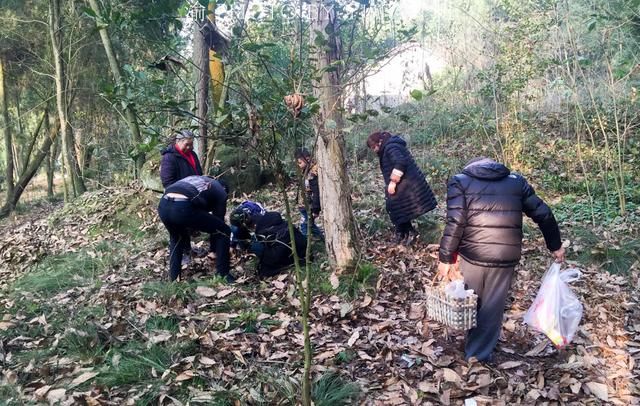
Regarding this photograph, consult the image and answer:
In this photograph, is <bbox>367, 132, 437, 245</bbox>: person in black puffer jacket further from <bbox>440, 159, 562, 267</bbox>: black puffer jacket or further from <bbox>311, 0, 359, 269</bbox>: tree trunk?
<bbox>440, 159, 562, 267</bbox>: black puffer jacket

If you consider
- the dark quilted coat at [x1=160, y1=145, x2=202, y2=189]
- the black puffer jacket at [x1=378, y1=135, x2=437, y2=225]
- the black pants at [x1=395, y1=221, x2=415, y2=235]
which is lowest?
the black pants at [x1=395, y1=221, x2=415, y2=235]

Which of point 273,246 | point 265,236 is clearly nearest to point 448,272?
point 273,246

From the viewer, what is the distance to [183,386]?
3227 mm

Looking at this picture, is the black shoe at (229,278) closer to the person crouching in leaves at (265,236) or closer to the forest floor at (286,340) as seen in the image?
the forest floor at (286,340)

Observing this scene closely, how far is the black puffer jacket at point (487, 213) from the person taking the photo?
3.36 metres

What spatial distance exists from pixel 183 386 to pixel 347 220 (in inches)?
89.4

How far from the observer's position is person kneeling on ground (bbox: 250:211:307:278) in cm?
522

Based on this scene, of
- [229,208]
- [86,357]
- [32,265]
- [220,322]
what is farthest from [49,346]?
[229,208]

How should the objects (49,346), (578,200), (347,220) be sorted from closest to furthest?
(49,346) → (347,220) → (578,200)

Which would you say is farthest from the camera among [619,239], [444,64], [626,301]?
[444,64]

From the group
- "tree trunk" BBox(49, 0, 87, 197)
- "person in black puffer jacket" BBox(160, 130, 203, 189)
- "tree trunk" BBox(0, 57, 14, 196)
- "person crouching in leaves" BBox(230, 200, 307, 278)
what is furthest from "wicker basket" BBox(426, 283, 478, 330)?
"tree trunk" BBox(0, 57, 14, 196)

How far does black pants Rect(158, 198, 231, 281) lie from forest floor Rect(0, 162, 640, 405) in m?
0.24

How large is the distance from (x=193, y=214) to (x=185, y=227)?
271mm

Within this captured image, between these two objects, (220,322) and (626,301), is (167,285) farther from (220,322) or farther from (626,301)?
(626,301)
